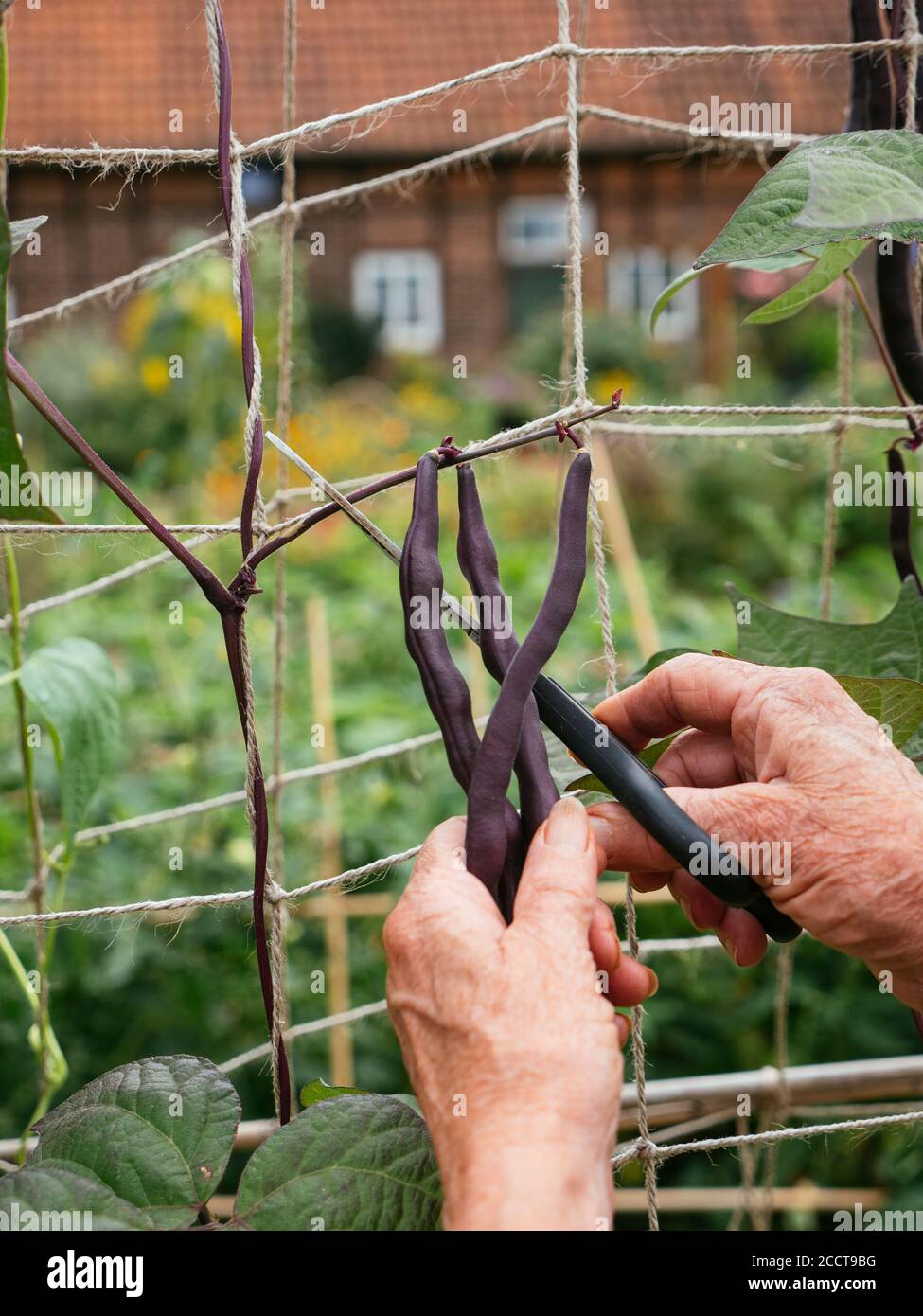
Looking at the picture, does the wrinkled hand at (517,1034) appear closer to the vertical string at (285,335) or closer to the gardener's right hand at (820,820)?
the gardener's right hand at (820,820)

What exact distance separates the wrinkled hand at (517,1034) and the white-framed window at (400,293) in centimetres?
881

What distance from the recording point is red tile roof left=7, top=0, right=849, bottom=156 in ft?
26.1

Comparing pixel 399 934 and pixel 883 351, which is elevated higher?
pixel 883 351

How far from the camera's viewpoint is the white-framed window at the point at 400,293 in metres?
8.94

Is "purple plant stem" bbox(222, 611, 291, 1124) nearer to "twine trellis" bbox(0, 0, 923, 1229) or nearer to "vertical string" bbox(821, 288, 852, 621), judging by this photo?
"twine trellis" bbox(0, 0, 923, 1229)

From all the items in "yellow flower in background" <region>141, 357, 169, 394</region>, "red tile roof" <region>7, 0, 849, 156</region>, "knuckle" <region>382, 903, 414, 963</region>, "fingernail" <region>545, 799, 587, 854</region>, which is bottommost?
"knuckle" <region>382, 903, 414, 963</region>

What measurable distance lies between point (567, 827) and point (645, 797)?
50 millimetres

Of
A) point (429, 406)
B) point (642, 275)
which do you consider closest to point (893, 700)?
point (429, 406)

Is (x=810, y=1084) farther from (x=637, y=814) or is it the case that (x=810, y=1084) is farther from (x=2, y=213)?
(x=2, y=213)

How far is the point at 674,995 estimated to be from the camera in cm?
167

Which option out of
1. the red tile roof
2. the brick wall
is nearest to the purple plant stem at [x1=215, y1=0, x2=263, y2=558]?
the red tile roof

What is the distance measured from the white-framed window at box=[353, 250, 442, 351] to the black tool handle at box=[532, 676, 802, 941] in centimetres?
873

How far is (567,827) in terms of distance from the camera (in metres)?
0.50

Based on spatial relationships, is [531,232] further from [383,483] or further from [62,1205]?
[62,1205]
